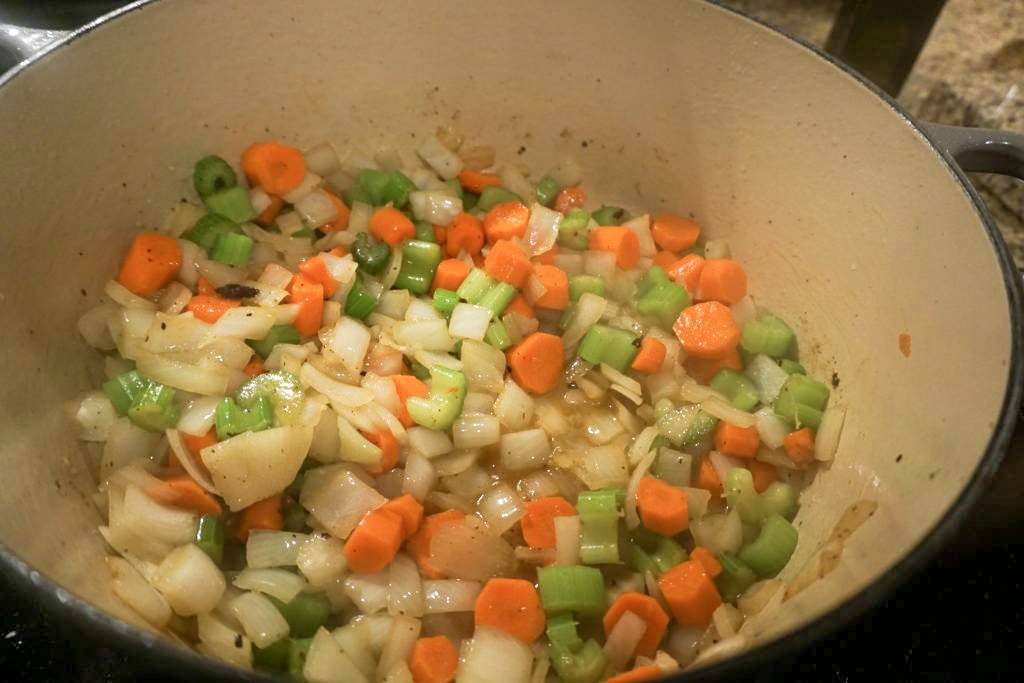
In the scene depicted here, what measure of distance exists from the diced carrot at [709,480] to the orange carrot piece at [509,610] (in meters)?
0.43

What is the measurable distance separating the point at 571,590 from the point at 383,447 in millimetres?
418

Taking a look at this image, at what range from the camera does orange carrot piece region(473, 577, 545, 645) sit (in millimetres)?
1326

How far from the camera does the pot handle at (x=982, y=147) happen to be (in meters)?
1.42

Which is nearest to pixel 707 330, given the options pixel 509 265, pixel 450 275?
pixel 509 265

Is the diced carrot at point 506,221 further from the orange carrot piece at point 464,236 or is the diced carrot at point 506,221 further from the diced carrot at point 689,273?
the diced carrot at point 689,273

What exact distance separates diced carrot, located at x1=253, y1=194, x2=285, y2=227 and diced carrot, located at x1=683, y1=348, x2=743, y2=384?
99 centimetres

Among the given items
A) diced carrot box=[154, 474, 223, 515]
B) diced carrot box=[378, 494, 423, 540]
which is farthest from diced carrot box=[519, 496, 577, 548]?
diced carrot box=[154, 474, 223, 515]

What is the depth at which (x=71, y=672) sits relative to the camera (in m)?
1.25

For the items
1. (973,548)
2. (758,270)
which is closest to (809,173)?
(758,270)

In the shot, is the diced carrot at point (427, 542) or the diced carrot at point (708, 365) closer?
the diced carrot at point (427, 542)

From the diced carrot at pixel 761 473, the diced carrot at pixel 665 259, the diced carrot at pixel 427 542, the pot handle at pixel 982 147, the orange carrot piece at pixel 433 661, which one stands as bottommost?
the orange carrot piece at pixel 433 661

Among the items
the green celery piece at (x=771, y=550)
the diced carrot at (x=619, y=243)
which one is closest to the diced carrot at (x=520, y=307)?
the diced carrot at (x=619, y=243)

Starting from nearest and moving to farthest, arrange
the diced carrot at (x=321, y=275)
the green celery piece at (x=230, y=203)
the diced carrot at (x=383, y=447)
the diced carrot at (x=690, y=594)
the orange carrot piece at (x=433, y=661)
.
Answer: the orange carrot piece at (x=433, y=661) < the diced carrot at (x=690, y=594) < the diced carrot at (x=383, y=447) < the diced carrot at (x=321, y=275) < the green celery piece at (x=230, y=203)

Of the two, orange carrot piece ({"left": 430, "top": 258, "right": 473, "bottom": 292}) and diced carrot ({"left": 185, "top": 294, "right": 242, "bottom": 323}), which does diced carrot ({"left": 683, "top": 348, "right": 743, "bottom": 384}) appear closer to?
orange carrot piece ({"left": 430, "top": 258, "right": 473, "bottom": 292})
